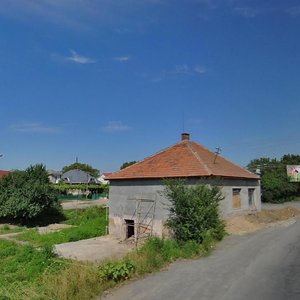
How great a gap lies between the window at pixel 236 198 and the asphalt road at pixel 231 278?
8.50 m

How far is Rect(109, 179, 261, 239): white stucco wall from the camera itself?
24.1m

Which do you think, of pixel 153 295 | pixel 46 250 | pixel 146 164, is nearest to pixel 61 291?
pixel 153 295

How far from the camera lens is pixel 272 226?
74.4ft

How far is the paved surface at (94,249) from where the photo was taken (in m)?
20.5

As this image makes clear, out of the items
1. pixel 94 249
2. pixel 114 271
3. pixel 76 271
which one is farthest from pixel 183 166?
pixel 76 271

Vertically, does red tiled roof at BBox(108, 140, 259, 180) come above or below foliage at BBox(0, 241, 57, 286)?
above

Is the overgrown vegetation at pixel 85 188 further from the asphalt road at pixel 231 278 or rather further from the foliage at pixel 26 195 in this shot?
the asphalt road at pixel 231 278

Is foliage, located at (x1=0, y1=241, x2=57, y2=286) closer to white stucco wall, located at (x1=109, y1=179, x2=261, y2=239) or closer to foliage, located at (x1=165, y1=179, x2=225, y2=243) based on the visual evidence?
foliage, located at (x1=165, y1=179, x2=225, y2=243)

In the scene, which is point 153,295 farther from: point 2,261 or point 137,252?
point 2,261

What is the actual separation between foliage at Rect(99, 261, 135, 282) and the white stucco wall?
11.5 metres

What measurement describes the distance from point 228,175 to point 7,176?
22.8 meters

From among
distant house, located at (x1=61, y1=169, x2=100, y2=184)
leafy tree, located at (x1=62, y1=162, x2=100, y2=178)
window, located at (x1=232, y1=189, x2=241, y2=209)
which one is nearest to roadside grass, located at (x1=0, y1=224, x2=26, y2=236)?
window, located at (x1=232, y1=189, x2=241, y2=209)

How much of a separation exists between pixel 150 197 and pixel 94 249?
5.00 meters

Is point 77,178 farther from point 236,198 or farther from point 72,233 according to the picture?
point 236,198
